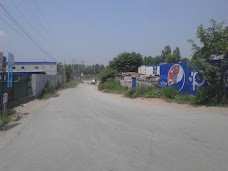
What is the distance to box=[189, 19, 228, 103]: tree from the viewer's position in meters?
20.4

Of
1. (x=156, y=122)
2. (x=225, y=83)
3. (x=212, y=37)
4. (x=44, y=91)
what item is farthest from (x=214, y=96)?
(x=44, y=91)

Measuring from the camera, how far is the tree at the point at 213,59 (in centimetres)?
2042

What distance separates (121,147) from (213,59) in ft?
45.1

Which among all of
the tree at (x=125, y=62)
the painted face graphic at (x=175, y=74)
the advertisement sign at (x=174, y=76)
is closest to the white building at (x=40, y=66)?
the tree at (x=125, y=62)

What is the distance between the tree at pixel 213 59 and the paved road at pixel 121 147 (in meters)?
7.15

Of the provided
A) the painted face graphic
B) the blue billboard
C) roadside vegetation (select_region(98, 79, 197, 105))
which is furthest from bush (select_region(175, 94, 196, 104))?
the painted face graphic

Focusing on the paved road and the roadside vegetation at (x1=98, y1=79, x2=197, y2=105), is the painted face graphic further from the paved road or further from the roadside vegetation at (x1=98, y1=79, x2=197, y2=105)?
the paved road

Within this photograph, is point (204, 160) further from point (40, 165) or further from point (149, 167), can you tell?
point (40, 165)

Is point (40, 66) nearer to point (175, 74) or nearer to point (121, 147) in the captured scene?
point (175, 74)

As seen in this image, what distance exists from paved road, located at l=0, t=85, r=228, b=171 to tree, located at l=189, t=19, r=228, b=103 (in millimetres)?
7149

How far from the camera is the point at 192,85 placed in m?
25.4

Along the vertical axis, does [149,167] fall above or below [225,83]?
below

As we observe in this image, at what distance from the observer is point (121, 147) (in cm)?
904

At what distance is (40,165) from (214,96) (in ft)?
51.2
